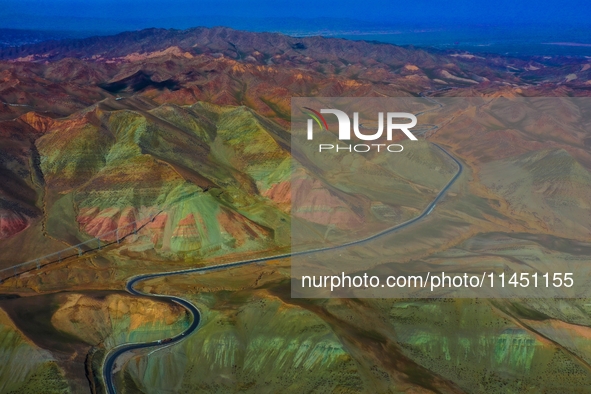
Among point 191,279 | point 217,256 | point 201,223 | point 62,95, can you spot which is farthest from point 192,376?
point 62,95

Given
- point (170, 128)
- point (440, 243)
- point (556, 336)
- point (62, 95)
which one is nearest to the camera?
point (556, 336)

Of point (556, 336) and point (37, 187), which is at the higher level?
point (37, 187)

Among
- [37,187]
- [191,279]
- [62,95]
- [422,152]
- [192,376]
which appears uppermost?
[62,95]

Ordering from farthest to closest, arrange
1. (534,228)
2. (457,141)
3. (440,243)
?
(457,141)
(534,228)
(440,243)

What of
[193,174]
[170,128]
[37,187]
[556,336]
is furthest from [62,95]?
[556,336]

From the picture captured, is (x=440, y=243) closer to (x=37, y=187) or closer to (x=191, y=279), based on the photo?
(x=191, y=279)

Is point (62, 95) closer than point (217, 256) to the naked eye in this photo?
No

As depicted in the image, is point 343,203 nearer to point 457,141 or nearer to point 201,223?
point 201,223

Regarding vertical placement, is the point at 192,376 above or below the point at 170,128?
below

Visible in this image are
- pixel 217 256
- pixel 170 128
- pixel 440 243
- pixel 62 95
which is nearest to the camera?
pixel 217 256
